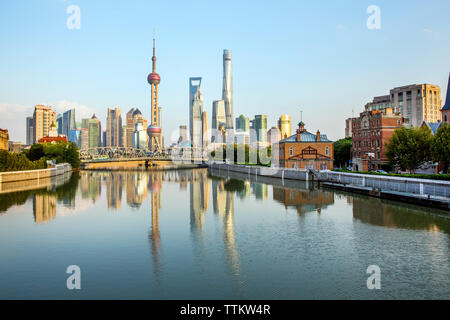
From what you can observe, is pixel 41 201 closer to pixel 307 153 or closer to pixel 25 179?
pixel 25 179

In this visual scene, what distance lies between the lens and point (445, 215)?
3334 centimetres

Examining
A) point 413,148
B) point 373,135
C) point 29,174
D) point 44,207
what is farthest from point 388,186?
point 29,174

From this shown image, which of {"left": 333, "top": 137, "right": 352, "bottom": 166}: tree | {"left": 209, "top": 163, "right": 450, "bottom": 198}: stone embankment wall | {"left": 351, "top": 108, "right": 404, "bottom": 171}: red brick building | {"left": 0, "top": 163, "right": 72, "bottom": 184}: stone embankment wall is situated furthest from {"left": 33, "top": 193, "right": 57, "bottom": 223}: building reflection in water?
{"left": 333, "top": 137, "right": 352, "bottom": 166}: tree

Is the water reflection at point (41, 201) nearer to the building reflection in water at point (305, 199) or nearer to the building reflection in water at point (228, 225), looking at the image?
the building reflection in water at point (228, 225)

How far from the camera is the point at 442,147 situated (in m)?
51.0

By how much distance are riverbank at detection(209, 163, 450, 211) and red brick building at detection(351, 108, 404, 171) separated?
12.7 m

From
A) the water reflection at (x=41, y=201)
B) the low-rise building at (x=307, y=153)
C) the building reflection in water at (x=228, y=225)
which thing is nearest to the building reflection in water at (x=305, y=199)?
the building reflection in water at (x=228, y=225)

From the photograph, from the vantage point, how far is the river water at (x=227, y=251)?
55.5ft

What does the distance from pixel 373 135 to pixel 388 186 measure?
34105mm

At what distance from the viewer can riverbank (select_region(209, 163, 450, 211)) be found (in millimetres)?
38312

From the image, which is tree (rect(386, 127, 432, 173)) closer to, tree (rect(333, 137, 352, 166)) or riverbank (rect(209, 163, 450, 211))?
riverbank (rect(209, 163, 450, 211))

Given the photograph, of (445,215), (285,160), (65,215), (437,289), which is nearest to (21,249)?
(65,215)
